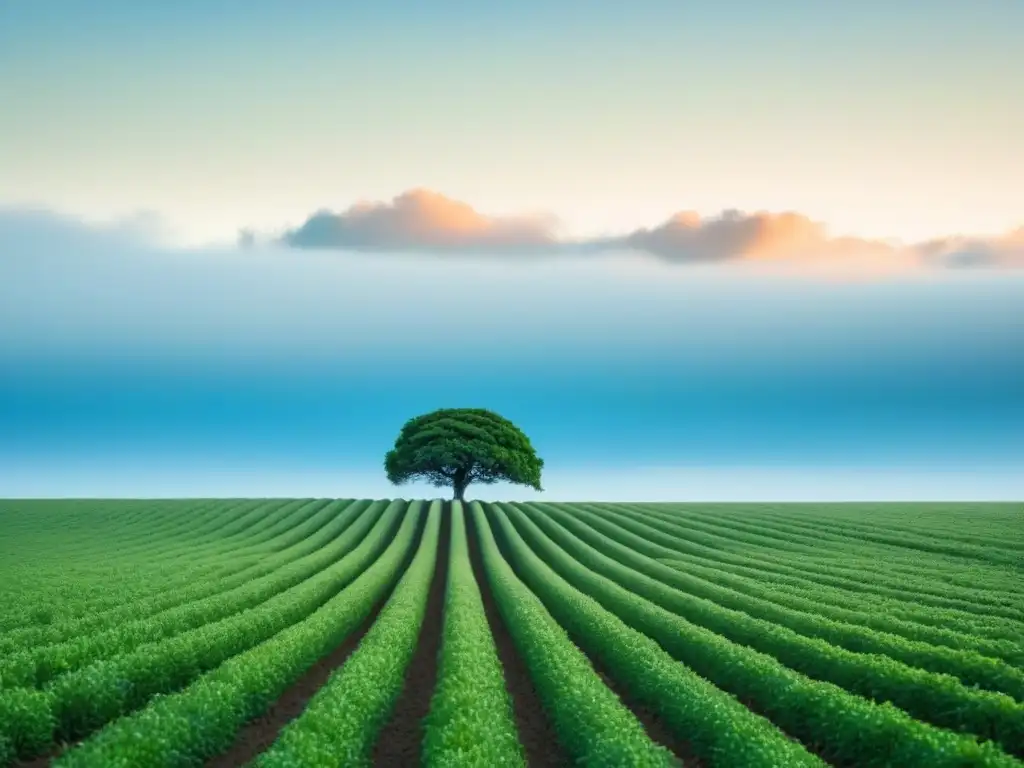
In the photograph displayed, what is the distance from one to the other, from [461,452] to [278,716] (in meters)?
54.2

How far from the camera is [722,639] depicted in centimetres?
2066

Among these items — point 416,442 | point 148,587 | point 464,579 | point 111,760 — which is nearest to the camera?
point 111,760

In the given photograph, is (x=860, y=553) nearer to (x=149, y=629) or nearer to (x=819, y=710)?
(x=819, y=710)

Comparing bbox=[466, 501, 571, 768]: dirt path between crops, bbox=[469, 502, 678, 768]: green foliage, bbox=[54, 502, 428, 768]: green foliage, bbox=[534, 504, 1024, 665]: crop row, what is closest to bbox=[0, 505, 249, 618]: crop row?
bbox=[54, 502, 428, 768]: green foliage

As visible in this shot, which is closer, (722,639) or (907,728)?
(907,728)

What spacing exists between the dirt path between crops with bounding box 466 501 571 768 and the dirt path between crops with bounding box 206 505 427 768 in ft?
14.7

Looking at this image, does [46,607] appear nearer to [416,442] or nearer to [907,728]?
[907,728]

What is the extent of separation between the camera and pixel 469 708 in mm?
14297

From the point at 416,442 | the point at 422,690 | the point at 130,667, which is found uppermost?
the point at 416,442

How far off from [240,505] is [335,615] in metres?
44.7

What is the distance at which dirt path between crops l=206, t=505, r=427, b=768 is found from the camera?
14.5 m

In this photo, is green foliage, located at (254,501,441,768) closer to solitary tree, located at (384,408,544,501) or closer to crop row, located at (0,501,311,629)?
crop row, located at (0,501,311,629)

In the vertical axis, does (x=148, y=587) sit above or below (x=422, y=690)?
above

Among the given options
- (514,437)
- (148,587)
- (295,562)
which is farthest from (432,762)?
(514,437)
